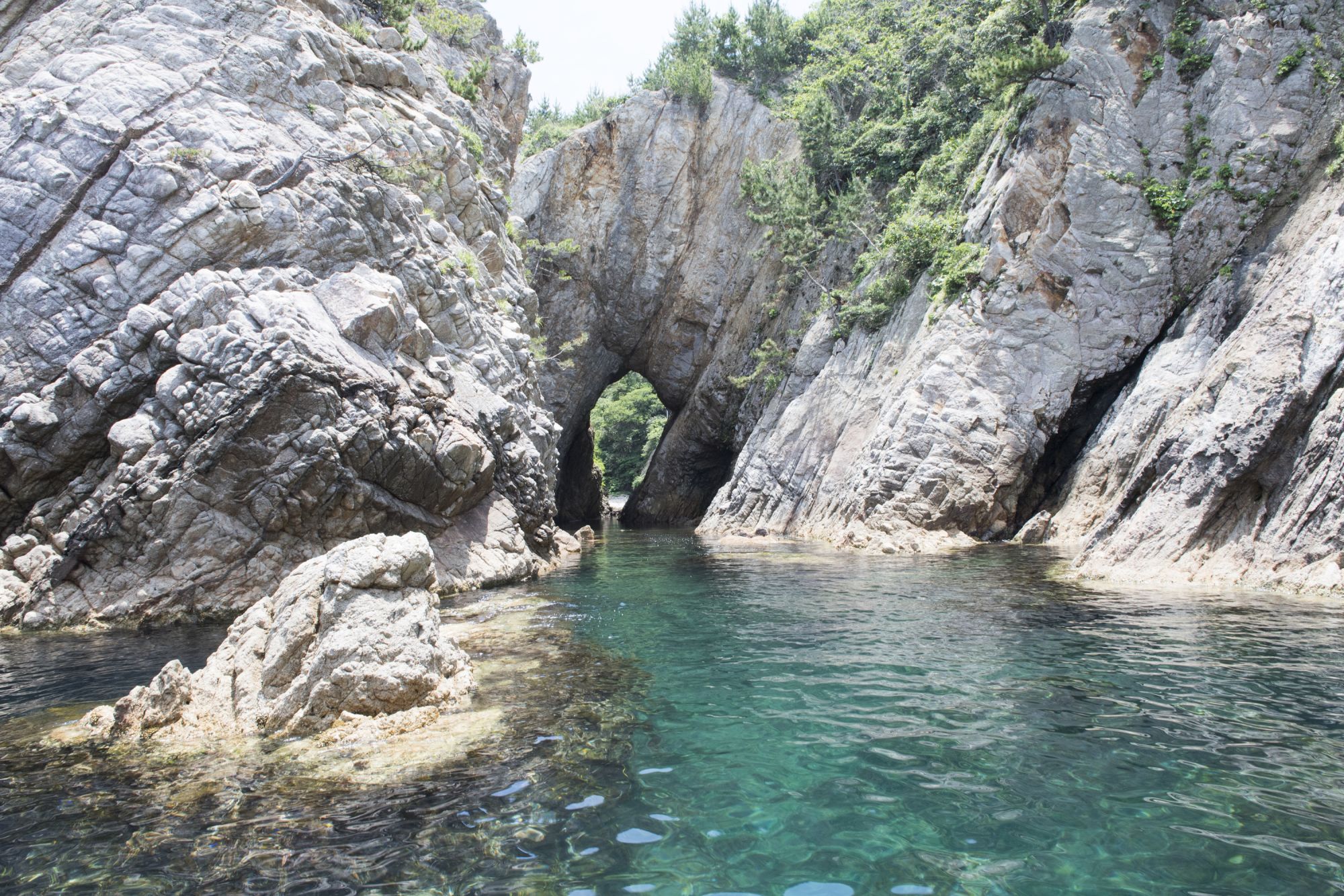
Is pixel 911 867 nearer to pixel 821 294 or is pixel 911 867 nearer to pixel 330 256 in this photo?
pixel 330 256

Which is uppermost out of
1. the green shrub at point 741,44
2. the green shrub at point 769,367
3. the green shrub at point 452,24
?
the green shrub at point 741,44

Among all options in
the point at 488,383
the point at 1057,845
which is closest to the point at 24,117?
the point at 488,383

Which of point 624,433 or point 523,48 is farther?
point 624,433

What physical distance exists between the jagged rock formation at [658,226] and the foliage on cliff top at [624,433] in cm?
2023

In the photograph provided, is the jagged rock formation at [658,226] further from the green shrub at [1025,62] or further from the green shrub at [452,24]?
the green shrub at [1025,62]

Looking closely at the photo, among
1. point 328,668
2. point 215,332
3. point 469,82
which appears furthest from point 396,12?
point 328,668

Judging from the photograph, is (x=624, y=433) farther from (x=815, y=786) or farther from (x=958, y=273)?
(x=815, y=786)

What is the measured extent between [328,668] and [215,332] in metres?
9.36

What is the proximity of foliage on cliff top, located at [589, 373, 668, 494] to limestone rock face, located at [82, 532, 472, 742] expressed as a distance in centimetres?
5262

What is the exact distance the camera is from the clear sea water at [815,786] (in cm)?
389

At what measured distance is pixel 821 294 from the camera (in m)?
33.3

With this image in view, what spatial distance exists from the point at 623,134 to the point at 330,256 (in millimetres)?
27763

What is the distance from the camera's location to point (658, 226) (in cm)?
4047

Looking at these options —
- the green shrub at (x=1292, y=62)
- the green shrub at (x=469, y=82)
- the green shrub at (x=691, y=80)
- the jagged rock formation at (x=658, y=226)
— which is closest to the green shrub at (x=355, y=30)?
the green shrub at (x=469, y=82)
